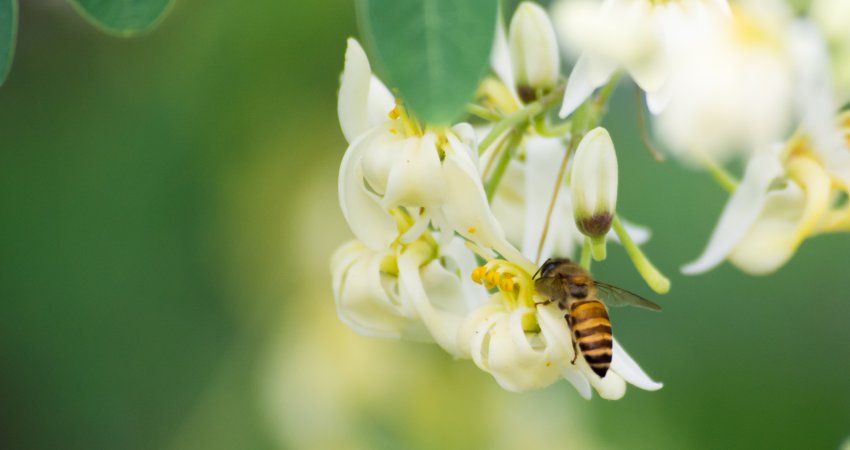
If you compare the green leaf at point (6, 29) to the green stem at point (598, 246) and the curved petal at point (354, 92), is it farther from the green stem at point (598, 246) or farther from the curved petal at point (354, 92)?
the green stem at point (598, 246)

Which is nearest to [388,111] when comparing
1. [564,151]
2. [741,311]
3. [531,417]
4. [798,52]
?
[564,151]

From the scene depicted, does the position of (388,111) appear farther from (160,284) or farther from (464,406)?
(160,284)

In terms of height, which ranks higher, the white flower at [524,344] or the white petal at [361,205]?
the white petal at [361,205]

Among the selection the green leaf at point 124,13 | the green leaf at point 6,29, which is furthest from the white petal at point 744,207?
the green leaf at point 6,29

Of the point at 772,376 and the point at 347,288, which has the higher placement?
the point at 347,288

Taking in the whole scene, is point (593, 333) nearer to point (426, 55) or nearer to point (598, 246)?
point (598, 246)
